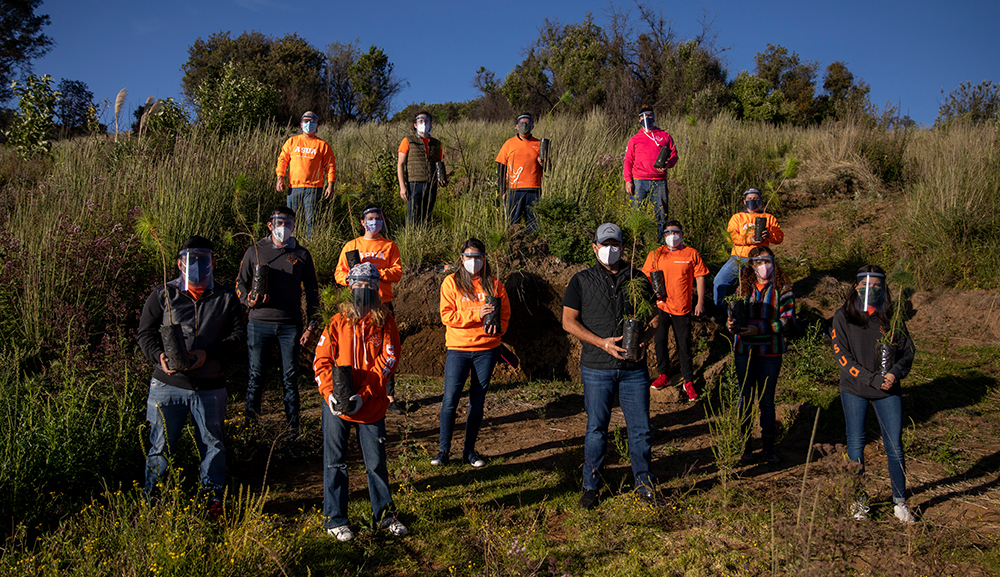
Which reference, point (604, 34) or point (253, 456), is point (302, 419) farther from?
point (604, 34)

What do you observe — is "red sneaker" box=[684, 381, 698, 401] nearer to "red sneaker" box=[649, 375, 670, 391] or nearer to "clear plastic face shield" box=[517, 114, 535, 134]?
"red sneaker" box=[649, 375, 670, 391]

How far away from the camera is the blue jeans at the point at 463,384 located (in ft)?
15.4

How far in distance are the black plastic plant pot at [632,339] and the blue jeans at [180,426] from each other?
2515 millimetres

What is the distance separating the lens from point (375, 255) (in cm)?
559

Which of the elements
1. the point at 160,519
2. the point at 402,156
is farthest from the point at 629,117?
the point at 160,519

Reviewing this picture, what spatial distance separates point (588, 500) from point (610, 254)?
1.69 metres

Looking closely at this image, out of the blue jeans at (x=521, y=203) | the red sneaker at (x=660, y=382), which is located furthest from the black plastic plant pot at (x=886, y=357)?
the blue jeans at (x=521, y=203)

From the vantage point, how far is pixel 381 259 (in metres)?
5.59

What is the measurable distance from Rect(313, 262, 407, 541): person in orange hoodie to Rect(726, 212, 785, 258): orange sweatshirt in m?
4.70

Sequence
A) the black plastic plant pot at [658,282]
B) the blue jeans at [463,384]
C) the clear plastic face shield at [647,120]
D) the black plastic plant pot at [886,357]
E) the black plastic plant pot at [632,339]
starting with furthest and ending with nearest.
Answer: the clear plastic face shield at [647,120], the black plastic plant pot at [658,282], the blue jeans at [463,384], the black plastic plant pot at [886,357], the black plastic plant pot at [632,339]

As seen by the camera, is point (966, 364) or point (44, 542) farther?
point (966, 364)

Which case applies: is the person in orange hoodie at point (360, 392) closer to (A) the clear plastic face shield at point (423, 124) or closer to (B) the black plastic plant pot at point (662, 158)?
(A) the clear plastic face shield at point (423, 124)

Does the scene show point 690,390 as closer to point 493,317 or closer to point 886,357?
point 886,357

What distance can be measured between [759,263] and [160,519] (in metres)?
4.65
